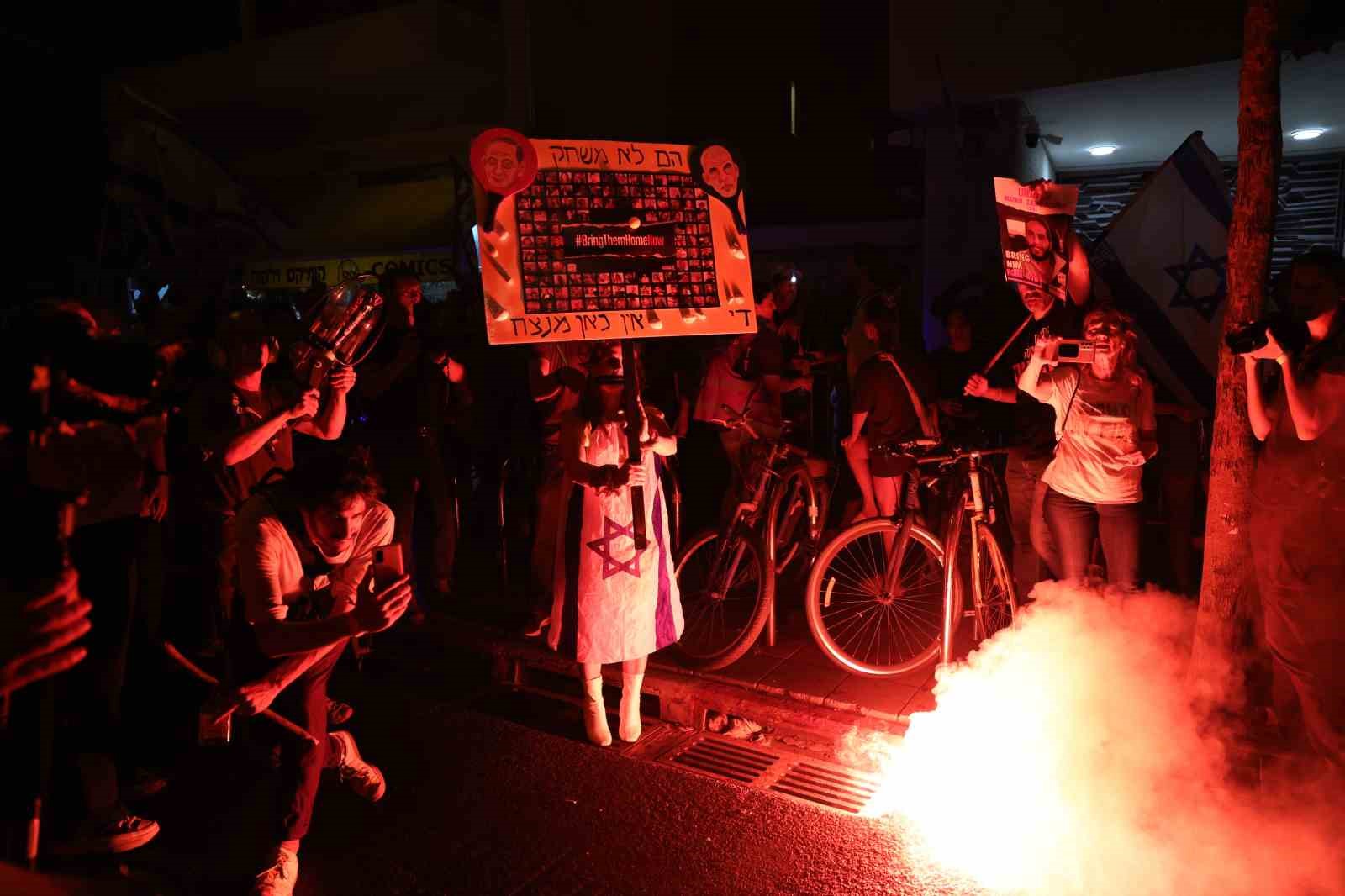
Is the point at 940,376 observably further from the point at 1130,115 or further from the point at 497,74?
the point at 497,74

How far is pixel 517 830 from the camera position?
4.66 m

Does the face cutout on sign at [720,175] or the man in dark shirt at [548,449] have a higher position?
the face cutout on sign at [720,175]

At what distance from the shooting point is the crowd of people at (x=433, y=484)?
10.9 feet

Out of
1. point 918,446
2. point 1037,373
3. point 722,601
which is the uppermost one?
point 1037,373

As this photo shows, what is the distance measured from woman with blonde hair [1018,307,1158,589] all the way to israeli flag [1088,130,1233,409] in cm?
190

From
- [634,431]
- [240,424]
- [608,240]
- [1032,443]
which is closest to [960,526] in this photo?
[1032,443]

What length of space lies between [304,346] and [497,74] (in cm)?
1269

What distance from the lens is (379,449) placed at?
7180mm

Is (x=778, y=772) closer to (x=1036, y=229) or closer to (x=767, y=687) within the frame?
(x=767, y=687)

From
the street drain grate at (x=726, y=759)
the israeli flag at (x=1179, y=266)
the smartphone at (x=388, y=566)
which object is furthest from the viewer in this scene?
the israeli flag at (x=1179, y=266)

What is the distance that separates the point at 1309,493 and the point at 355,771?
4.48 m

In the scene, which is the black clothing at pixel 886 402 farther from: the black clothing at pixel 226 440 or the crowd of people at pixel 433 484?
the black clothing at pixel 226 440

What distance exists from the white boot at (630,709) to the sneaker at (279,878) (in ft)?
6.35

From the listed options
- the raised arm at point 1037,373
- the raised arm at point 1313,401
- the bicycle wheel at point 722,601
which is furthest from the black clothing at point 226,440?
the raised arm at point 1313,401
